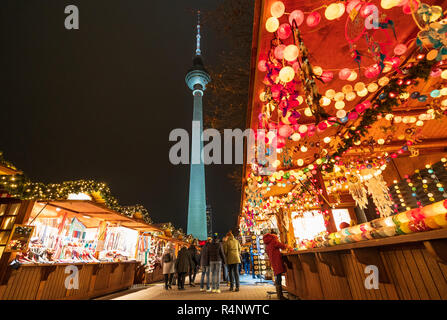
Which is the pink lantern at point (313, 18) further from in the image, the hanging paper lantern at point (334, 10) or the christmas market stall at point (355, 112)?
the hanging paper lantern at point (334, 10)

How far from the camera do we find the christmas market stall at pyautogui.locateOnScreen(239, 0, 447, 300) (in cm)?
188

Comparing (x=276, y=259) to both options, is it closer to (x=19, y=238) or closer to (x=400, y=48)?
(x=400, y=48)

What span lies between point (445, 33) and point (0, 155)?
801cm

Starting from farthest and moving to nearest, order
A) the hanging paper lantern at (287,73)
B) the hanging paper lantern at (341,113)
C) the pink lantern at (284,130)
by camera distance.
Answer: the pink lantern at (284,130) < the hanging paper lantern at (341,113) < the hanging paper lantern at (287,73)

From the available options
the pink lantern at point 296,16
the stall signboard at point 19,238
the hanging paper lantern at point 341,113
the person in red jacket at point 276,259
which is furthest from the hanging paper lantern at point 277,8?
the stall signboard at point 19,238

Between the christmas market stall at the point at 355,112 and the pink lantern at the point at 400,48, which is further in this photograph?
the pink lantern at the point at 400,48

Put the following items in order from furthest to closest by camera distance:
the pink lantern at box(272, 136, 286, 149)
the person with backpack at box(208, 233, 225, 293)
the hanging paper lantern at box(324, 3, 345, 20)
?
1. the person with backpack at box(208, 233, 225, 293)
2. the pink lantern at box(272, 136, 286, 149)
3. the hanging paper lantern at box(324, 3, 345, 20)

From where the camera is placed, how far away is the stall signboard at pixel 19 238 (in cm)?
424

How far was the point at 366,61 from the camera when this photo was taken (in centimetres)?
349

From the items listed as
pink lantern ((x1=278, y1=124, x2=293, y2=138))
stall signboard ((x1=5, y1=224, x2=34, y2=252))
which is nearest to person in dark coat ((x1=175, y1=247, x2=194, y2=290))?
stall signboard ((x1=5, y1=224, x2=34, y2=252))

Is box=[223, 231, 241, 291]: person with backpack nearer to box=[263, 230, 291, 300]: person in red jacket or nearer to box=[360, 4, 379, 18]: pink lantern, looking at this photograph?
box=[263, 230, 291, 300]: person in red jacket

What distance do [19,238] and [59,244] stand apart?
132 cm
